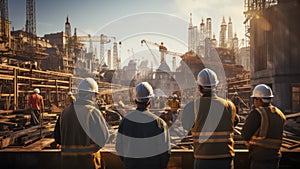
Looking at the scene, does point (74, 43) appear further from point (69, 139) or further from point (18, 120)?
point (69, 139)

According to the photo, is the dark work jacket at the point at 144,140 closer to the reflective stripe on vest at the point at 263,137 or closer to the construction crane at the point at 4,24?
the reflective stripe on vest at the point at 263,137

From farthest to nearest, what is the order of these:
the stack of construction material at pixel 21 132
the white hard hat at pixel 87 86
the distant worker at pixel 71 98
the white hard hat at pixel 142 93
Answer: the stack of construction material at pixel 21 132
the distant worker at pixel 71 98
the white hard hat at pixel 87 86
the white hard hat at pixel 142 93

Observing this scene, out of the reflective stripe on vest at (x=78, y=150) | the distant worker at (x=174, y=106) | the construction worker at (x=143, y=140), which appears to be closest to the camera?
the construction worker at (x=143, y=140)

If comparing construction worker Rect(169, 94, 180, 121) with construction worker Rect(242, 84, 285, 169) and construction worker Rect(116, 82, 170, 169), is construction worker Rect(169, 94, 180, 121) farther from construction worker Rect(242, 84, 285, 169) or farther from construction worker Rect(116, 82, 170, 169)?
construction worker Rect(116, 82, 170, 169)

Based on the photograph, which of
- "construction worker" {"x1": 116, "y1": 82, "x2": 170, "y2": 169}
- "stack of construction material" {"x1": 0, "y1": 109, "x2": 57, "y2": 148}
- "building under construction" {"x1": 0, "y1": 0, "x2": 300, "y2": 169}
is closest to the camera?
"construction worker" {"x1": 116, "y1": 82, "x2": 170, "y2": 169}

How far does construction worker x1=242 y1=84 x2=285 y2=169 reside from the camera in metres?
3.14

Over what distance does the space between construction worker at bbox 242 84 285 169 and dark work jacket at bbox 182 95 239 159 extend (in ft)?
1.23

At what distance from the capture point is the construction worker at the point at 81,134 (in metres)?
2.92

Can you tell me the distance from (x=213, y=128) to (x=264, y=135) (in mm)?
784

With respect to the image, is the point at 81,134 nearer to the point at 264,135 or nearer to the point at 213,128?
the point at 213,128

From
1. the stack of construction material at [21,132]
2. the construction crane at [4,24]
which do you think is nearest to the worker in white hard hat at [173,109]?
the stack of construction material at [21,132]

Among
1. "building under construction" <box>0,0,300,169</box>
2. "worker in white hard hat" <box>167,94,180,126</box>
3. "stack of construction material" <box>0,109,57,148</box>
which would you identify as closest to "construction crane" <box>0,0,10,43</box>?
"building under construction" <box>0,0,300,169</box>

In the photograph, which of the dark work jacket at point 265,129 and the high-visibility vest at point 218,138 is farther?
the dark work jacket at point 265,129

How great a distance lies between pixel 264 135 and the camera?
315cm
